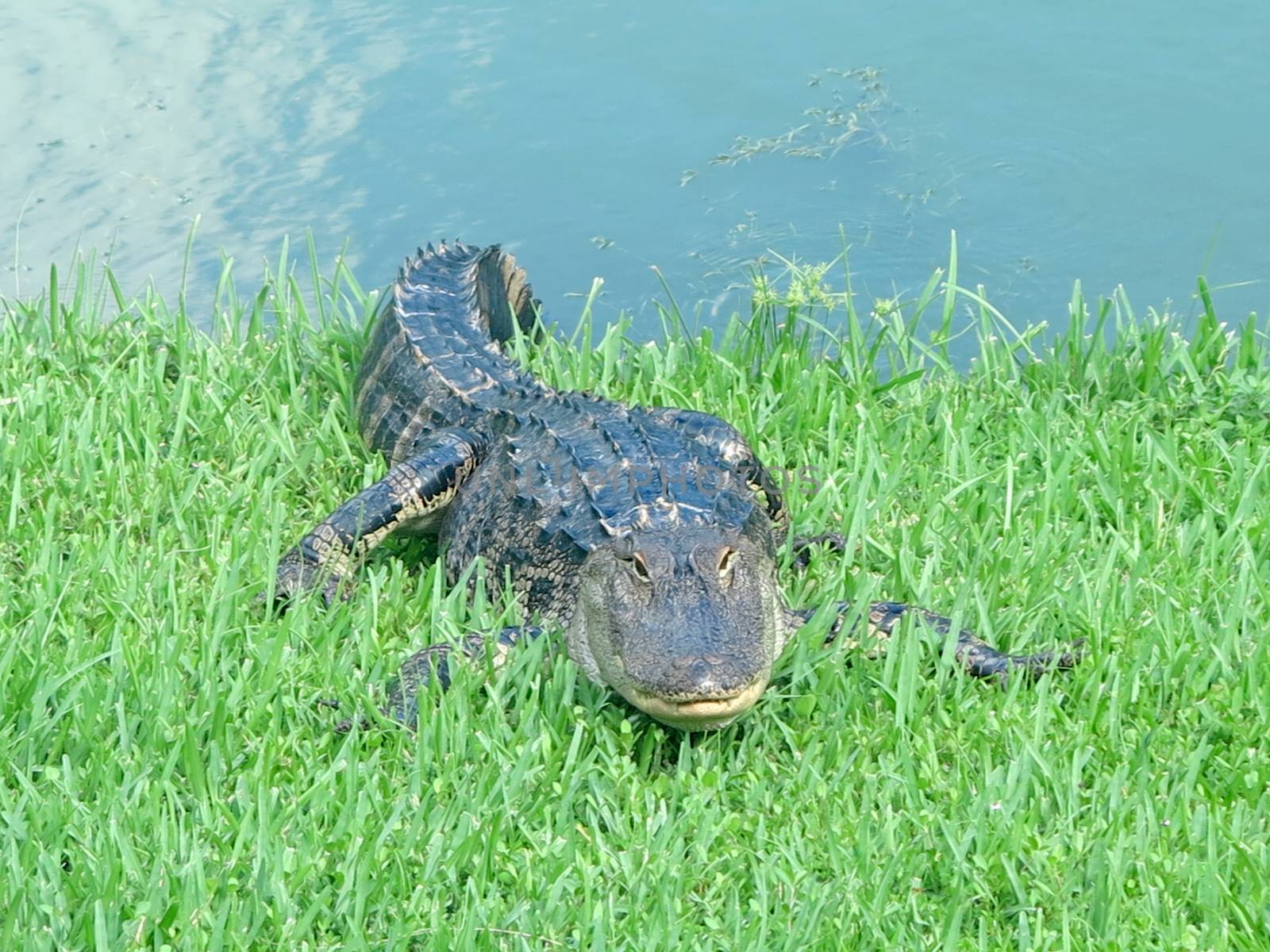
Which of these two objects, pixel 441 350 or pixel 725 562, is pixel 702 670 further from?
pixel 441 350

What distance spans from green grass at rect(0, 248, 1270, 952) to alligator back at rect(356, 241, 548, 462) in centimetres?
16

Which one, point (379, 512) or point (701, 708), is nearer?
point (701, 708)

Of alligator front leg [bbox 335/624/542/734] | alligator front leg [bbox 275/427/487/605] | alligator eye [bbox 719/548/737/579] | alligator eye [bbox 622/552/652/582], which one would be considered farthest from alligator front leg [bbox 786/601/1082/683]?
alligator front leg [bbox 275/427/487/605]

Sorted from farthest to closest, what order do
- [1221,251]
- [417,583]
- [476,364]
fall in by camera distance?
1. [1221,251]
2. [476,364]
3. [417,583]

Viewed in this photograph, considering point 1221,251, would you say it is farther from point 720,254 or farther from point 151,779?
point 151,779

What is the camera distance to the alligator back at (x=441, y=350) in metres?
4.89

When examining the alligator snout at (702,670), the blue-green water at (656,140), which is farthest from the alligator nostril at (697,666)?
the blue-green water at (656,140)

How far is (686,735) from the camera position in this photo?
3.48 metres

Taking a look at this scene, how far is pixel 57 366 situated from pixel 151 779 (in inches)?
98.6

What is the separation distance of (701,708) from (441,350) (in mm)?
2164

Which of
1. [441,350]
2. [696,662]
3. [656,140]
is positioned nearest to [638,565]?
[696,662]

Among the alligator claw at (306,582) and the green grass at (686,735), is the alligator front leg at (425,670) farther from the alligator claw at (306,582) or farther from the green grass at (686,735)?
the alligator claw at (306,582)

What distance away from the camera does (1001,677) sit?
3725 millimetres

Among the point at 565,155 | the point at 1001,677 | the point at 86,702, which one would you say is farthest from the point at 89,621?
the point at 565,155
